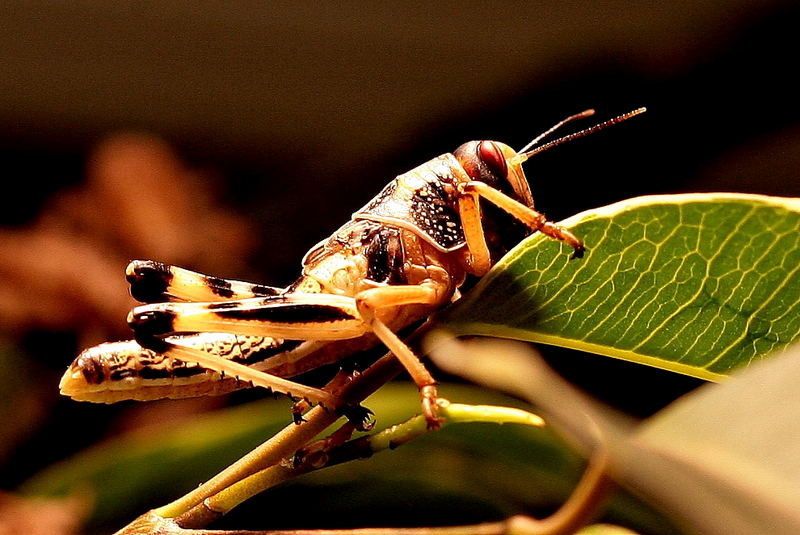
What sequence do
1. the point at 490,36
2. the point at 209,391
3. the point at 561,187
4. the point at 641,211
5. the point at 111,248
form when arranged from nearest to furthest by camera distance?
1. the point at 641,211
2. the point at 209,391
3. the point at 561,187
4. the point at 111,248
5. the point at 490,36

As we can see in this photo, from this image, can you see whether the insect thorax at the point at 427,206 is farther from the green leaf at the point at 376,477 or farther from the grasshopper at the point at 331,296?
the green leaf at the point at 376,477

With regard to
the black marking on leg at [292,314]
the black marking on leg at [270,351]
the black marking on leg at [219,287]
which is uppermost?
the black marking on leg at [219,287]

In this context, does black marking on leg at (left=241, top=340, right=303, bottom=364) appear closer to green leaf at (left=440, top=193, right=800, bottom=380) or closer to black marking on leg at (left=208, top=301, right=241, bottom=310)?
black marking on leg at (left=208, top=301, right=241, bottom=310)

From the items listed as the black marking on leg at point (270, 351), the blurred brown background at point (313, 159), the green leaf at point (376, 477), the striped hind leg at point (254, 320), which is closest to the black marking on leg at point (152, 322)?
the striped hind leg at point (254, 320)

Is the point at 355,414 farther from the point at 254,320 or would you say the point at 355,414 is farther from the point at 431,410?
the point at 254,320

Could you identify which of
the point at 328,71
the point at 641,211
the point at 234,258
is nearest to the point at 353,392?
the point at 641,211

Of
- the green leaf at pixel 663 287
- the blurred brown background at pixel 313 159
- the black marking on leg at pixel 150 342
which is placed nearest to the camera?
the green leaf at pixel 663 287

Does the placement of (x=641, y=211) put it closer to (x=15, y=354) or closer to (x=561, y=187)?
(x=561, y=187)

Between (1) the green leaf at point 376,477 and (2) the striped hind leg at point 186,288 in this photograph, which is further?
(1) the green leaf at point 376,477
